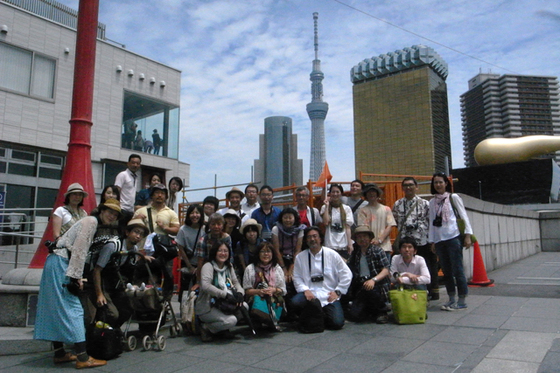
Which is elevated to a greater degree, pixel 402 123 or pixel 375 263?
pixel 402 123

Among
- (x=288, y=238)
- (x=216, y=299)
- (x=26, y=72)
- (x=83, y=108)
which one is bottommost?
(x=216, y=299)

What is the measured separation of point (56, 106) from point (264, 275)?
13.3 m

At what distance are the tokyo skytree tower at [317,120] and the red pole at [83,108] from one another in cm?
15011

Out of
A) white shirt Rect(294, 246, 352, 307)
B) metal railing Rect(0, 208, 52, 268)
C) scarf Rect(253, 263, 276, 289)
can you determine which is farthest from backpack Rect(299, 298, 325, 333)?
metal railing Rect(0, 208, 52, 268)

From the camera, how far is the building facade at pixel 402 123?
115938 millimetres

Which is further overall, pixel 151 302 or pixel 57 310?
pixel 151 302

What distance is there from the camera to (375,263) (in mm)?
5961

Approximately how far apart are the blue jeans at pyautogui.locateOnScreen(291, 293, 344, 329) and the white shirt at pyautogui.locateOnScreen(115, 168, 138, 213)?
9.68 feet

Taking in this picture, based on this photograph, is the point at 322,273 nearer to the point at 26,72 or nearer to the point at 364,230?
the point at 364,230

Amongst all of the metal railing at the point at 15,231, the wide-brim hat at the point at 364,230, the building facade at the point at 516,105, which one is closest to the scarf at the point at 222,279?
the wide-brim hat at the point at 364,230

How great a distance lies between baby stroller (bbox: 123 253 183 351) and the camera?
15.2 feet

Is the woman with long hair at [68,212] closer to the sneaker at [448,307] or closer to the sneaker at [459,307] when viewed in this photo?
the sneaker at [448,307]

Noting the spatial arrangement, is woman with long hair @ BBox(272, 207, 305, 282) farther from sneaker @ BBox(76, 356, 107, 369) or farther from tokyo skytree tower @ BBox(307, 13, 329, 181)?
tokyo skytree tower @ BBox(307, 13, 329, 181)

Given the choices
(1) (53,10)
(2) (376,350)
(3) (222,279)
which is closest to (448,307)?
(2) (376,350)
